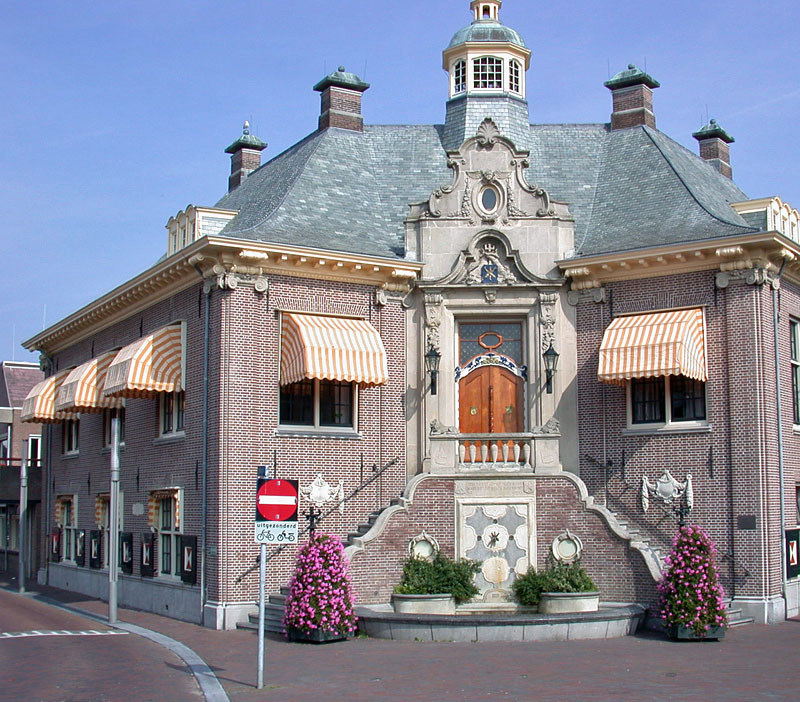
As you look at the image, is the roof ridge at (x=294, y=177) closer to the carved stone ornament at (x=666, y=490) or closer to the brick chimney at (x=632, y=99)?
the brick chimney at (x=632, y=99)

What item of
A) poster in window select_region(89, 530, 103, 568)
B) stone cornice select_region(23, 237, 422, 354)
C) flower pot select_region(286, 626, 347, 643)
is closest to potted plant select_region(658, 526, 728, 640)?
flower pot select_region(286, 626, 347, 643)

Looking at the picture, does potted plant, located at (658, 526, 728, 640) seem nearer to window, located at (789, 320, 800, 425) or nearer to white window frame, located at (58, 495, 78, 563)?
→ window, located at (789, 320, 800, 425)

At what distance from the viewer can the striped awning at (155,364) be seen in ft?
80.7

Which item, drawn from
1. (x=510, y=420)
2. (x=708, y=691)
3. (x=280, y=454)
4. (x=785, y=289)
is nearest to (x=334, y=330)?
(x=280, y=454)

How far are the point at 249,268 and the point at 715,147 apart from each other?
55.3 feet

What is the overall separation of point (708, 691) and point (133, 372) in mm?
15159

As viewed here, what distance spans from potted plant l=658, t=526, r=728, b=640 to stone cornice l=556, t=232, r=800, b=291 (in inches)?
241

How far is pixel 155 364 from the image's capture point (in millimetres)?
24797

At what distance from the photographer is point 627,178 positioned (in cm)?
2691

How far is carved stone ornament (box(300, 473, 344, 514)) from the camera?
76.9 feet

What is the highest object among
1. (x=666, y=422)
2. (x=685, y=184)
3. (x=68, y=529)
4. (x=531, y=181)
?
(x=531, y=181)

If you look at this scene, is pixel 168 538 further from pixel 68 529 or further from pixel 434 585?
pixel 68 529

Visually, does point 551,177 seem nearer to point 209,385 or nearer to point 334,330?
point 334,330

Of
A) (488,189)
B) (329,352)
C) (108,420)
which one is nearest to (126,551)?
(108,420)
